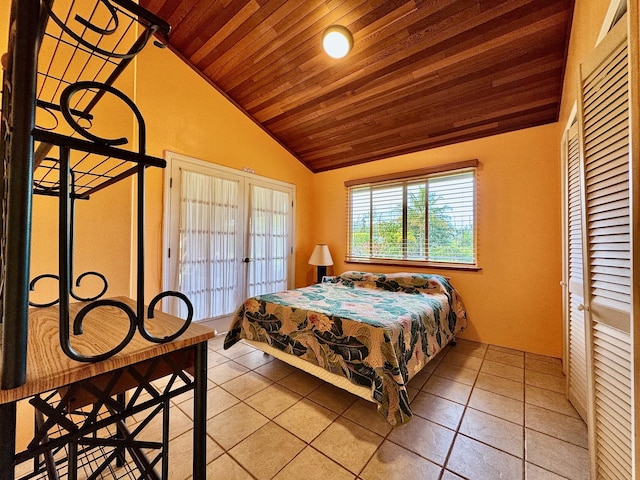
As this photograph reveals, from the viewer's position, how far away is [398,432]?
5.63ft

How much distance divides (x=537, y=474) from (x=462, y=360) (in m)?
1.33

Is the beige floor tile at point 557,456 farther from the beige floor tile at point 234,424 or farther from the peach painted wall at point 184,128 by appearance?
the peach painted wall at point 184,128

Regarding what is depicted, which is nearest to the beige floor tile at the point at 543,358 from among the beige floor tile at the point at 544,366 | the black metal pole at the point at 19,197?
the beige floor tile at the point at 544,366

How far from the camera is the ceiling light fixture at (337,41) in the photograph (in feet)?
7.52

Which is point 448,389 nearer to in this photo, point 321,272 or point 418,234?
point 418,234

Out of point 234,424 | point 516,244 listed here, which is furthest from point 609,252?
point 234,424

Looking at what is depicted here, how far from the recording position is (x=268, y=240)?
401 centimetres

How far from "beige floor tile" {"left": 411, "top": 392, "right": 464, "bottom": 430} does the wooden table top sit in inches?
70.3

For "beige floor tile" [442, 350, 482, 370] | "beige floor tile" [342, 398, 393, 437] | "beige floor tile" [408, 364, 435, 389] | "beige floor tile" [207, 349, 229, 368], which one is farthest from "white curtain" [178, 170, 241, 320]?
"beige floor tile" [442, 350, 482, 370]

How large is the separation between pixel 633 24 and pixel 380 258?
3.15 metres

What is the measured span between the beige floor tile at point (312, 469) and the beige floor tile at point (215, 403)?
708 millimetres

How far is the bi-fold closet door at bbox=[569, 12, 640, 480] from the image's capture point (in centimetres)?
97

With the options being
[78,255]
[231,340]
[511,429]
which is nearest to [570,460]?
[511,429]

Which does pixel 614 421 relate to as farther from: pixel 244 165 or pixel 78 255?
pixel 244 165
